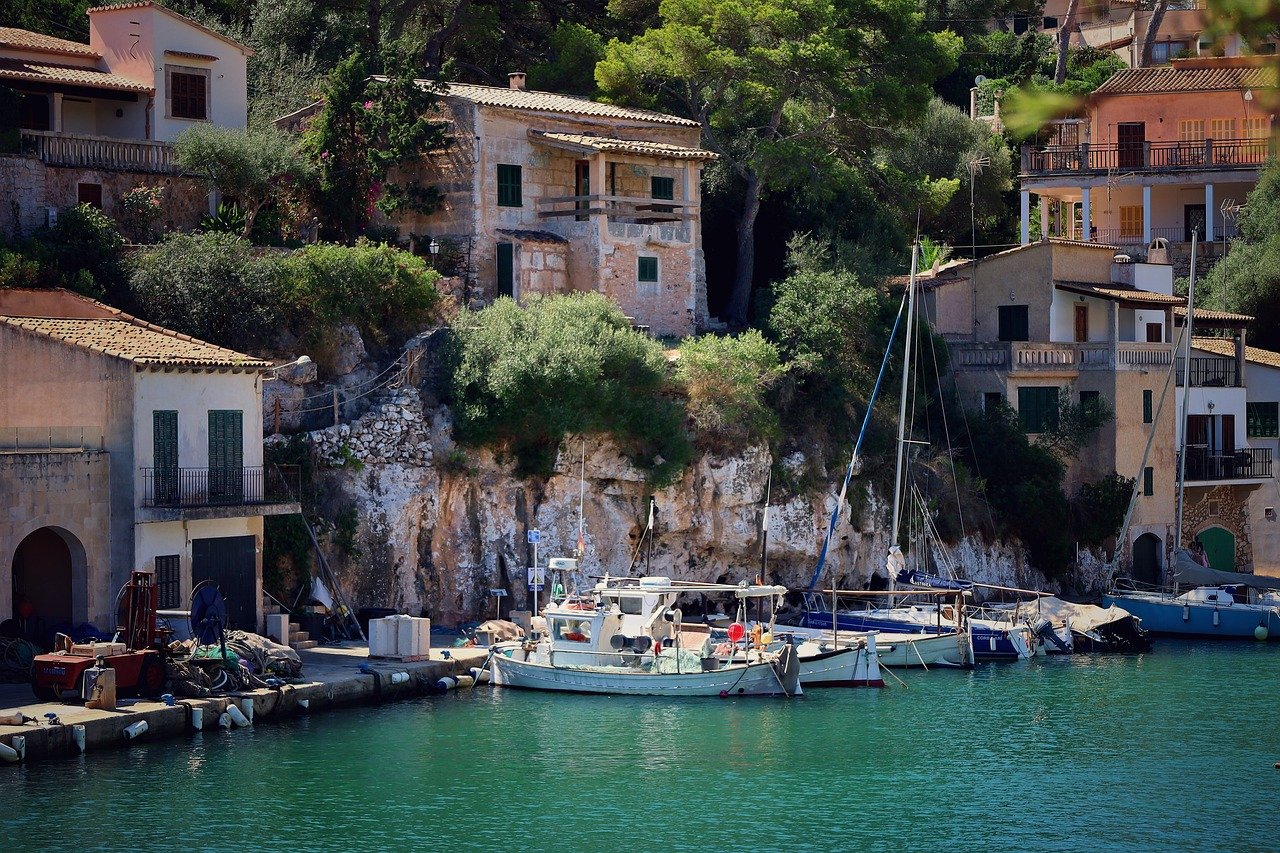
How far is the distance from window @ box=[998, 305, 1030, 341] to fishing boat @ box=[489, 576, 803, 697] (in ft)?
65.7

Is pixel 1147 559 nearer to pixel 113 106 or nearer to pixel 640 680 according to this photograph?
pixel 640 680

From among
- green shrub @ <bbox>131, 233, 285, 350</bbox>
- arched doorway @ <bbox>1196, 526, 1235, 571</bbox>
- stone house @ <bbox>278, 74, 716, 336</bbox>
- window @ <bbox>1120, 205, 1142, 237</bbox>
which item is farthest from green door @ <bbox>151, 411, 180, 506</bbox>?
window @ <bbox>1120, 205, 1142, 237</bbox>

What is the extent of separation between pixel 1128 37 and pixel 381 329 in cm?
4603

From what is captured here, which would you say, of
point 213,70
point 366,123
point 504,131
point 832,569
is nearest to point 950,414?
point 832,569

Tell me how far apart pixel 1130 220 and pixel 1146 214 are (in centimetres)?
213

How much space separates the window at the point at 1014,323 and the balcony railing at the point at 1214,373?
547 cm

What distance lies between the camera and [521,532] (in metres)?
42.6

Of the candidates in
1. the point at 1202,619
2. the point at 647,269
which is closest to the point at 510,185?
the point at 647,269

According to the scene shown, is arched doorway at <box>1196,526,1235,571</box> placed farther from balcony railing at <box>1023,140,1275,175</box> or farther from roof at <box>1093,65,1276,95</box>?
roof at <box>1093,65,1276,95</box>

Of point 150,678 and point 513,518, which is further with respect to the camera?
point 513,518

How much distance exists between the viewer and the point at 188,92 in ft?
152

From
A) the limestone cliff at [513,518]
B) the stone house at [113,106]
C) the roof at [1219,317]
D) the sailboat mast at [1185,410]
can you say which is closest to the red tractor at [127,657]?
the limestone cliff at [513,518]

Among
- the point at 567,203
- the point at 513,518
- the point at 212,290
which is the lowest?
the point at 513,518

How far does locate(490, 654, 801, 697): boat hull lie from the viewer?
36750 millimetres
